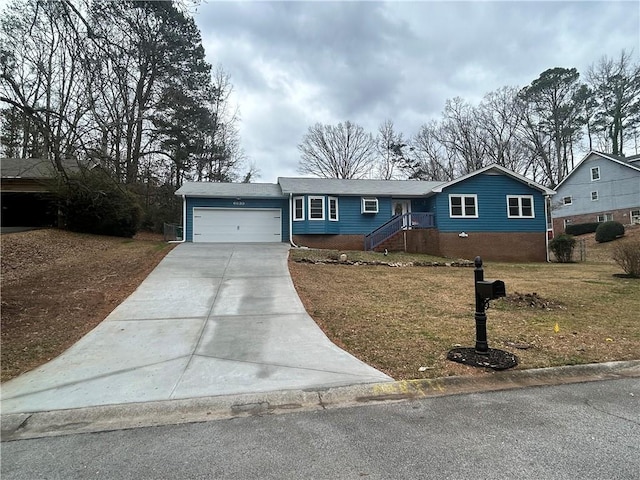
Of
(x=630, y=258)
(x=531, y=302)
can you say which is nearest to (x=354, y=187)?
(x=630, y=258)

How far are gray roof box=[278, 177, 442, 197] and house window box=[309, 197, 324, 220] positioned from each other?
398 mm

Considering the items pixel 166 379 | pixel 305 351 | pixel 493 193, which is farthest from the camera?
pixel 493 193

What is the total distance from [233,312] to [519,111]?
37647 mm

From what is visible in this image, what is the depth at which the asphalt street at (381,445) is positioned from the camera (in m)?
2.44

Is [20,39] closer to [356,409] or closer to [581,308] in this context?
[356,409]

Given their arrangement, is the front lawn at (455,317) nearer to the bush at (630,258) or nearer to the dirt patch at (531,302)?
the dirt patch at (531,302)

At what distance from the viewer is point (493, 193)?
773 inches

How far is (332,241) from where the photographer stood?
19969 millimetres

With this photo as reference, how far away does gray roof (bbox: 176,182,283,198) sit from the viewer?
19.5m

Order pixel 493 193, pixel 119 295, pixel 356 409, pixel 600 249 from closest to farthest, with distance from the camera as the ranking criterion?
pixel 356 409, pixel 119 295, pixel 493 193, pixel 600 249

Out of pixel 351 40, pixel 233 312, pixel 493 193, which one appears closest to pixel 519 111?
pixel 493 193

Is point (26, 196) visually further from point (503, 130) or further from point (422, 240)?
point (503, 130)

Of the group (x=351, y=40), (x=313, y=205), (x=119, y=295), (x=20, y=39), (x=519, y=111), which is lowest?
(x=119, y=295)

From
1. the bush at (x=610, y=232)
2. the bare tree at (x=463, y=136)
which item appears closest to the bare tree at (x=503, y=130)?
the bare tree at (x=463, y=136)
